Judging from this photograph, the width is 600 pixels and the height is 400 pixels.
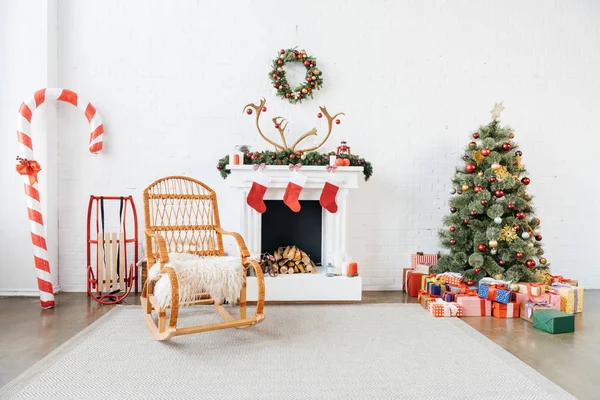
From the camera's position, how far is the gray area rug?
2.01m

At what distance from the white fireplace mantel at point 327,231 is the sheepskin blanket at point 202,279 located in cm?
81

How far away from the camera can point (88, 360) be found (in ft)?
7.64

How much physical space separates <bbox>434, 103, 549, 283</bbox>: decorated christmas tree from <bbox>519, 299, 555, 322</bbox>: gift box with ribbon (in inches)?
11.3

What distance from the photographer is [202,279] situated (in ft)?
8.37

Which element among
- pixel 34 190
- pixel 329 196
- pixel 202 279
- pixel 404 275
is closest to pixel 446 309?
pixel 404 275

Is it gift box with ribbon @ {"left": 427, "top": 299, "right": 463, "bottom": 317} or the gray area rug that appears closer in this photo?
the gray area rug

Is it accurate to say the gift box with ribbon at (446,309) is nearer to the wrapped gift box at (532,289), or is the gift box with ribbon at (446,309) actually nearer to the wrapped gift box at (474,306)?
the wrapped gift box at (474,306)

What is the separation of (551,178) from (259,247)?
10.2 feet

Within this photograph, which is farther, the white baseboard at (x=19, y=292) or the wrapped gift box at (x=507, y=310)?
the white baseboard at (x=19, y=292)

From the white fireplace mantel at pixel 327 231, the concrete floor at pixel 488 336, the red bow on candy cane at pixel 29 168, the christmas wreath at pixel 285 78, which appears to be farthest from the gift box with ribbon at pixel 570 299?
the red bow on candy cane at pixel 29 168

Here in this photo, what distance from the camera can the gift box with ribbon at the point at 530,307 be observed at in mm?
3176

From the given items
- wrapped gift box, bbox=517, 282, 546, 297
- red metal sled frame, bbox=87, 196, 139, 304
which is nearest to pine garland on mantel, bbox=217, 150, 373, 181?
red metal sled frame, bbox=87, 196, 139, 304

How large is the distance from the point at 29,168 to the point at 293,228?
7.42 feet

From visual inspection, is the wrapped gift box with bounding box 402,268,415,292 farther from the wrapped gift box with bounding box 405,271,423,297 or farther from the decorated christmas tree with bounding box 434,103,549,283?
the decorated christmas tree with bounding box 434,103,549,283
